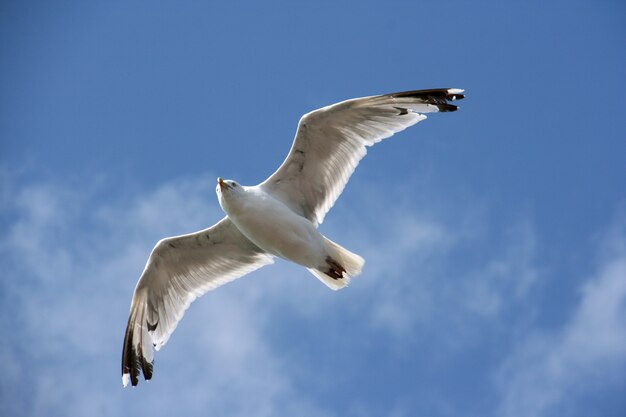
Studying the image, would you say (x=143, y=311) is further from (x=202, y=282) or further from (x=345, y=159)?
(x=345, y=159)

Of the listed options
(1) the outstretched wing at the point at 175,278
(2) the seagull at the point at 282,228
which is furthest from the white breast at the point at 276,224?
(1) the outstretched wing at the point at 175,278

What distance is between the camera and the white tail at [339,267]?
12.0 metres

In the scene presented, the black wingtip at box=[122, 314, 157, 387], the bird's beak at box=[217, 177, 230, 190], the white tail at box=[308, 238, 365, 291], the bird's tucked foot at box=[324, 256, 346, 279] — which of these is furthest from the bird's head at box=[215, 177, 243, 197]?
the black wingtip at box=[122, 314, 157, 387]

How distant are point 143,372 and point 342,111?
4.63 m

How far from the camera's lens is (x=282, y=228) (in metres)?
11.9

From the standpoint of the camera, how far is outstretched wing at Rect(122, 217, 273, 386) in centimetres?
1290

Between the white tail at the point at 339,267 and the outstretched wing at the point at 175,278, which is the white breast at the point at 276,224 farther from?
the outstretched wing at the point at 175,278

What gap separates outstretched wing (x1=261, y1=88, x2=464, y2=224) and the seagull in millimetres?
13

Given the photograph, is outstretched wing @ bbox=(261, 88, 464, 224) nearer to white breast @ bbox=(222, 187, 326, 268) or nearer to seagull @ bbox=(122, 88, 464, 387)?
seagull @ bbox=(122, 88, 464, 387)

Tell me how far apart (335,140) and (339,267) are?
1.61 meters

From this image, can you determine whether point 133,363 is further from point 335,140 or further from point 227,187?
point 335,140

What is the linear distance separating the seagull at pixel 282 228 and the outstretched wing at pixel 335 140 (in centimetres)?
1

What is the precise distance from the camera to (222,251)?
1304cm

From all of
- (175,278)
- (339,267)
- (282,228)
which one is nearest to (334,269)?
(339,267)
